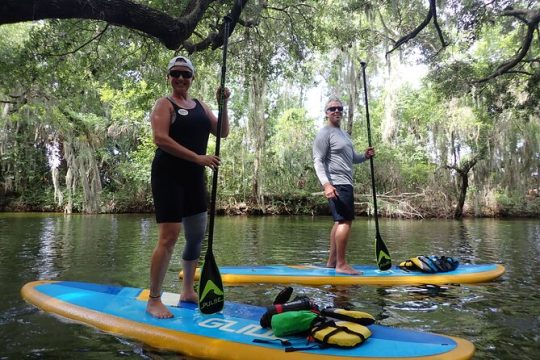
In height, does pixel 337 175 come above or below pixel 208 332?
above

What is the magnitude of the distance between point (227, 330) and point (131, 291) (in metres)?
A: 1.47

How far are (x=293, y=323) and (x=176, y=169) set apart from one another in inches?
55.1

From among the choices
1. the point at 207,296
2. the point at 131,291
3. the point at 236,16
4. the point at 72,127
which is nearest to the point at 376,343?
the point at 207,296

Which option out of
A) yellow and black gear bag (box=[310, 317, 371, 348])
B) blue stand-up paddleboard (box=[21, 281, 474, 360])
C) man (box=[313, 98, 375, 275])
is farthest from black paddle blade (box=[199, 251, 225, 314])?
man (box=[313, 98, 375, 275])

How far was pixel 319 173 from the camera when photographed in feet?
17.4

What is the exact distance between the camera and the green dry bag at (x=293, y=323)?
2.75 meters

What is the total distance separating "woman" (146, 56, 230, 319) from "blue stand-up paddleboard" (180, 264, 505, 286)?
1.69 meters

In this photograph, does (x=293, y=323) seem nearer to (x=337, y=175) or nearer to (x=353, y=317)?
(x=353, y=317)

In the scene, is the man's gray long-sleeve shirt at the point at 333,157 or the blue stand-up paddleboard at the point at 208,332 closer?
the blue stand-up paddleboard at the point at 208,332

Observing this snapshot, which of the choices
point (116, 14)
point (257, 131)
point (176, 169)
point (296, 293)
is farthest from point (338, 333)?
point (257, 131)

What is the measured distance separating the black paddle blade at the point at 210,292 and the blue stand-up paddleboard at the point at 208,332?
64 millimetres

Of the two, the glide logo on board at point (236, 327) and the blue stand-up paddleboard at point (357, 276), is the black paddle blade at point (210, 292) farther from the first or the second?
the blue stand-up paddleboard at point (357, 276)

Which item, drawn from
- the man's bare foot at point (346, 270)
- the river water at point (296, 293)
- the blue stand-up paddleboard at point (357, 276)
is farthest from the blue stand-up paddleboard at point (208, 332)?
the man's bare foot at point (346, 270)

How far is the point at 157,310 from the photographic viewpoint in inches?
130
